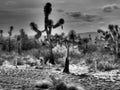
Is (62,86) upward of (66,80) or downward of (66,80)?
upward

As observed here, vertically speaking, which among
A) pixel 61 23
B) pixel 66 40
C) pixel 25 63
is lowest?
pixel 25 63

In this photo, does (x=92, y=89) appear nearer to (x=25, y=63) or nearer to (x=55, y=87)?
(x=55, y=87)

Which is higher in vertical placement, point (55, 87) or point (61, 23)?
point (61, 23)

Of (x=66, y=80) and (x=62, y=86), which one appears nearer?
(x=62, y=86)

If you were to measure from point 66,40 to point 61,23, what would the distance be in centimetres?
937

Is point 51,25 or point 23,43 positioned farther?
point 23,43

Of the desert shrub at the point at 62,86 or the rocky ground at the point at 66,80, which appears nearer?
the desert shrub at the point at 62,86

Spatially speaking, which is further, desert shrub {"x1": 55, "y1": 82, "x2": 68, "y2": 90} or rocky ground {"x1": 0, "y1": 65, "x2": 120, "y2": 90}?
rocky ground {"x1": 0, "y1": 65, "x2": 120, "y2": 90}

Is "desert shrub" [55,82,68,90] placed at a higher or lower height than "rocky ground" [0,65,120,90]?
higher

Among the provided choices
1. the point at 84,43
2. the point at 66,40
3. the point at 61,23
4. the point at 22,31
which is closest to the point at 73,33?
the point at 66,40

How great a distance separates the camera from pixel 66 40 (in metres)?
19.9

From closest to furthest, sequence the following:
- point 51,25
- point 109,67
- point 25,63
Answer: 1. point 109,67
2. point 25,63
3. point 51,25

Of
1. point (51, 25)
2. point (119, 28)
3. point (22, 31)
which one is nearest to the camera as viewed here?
point (51, 25)

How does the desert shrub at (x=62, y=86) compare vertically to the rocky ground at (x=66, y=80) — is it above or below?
above
